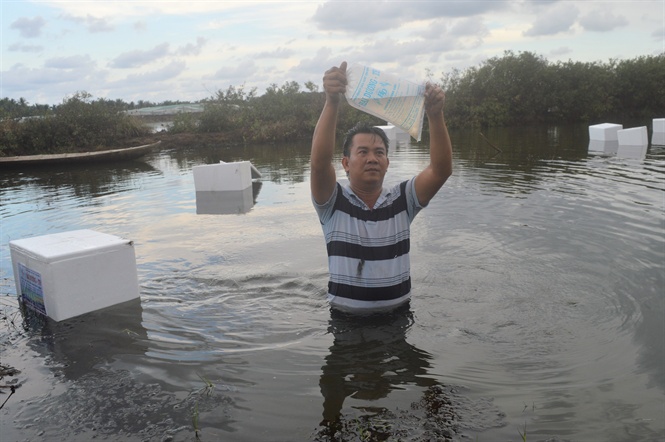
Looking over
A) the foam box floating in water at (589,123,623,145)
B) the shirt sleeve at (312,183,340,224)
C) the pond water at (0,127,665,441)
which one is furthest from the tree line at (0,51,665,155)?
the shirt sleeve at (312,183,340,224)

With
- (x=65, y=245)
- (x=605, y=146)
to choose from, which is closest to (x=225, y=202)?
(x=65, y=245)

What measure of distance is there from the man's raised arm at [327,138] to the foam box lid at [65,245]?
244 cm

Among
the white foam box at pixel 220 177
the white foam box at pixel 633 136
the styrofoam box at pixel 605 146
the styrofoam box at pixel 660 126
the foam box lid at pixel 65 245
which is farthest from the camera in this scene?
the styrofoam box at pixel 660 126

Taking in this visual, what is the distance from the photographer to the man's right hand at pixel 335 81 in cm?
373

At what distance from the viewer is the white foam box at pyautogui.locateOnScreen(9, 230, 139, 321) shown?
511 cm

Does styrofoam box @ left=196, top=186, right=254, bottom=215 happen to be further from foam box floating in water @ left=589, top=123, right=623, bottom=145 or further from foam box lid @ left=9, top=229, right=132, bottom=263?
foam box floating in water @ left=589, top=123, right=623, bottom=145

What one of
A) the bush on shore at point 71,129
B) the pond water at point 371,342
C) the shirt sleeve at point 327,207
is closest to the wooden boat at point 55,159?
the bush on shore at point 71,129

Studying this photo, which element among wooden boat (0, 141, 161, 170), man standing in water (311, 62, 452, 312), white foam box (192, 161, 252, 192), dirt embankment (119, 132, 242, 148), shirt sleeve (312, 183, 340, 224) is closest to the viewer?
man standing in water (311, 62, 452, 312)

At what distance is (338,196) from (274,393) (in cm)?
162

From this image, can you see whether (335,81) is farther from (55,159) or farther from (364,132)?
(55,159)

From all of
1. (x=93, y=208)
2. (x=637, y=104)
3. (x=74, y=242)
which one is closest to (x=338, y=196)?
(x=74, y=242)

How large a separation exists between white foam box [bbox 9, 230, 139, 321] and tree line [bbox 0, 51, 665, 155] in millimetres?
27333

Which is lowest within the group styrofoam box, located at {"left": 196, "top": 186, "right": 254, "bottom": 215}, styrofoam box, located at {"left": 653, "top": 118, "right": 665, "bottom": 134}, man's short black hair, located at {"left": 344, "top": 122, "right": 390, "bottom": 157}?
styrofoam box, located at {"left": 196, "top": 186, "right": 254, "bottom": 215}

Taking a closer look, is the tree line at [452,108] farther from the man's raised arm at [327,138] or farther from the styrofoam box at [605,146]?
the man's raised arm at [327,138]
